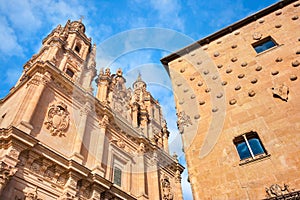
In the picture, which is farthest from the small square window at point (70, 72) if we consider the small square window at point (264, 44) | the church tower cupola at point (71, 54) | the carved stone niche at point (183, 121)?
the small square window at point (264, 44)

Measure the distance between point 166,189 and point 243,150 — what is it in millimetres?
16737

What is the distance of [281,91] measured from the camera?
5.27 metres

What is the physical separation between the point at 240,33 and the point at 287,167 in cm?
452

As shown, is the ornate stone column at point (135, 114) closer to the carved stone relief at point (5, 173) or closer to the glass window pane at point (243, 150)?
the carved stone relief at point (5, 173)

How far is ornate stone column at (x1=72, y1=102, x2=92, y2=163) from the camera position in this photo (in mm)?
14141

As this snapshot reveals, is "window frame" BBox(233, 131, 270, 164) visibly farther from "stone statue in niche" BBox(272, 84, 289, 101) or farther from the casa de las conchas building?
the casa de las conchas building

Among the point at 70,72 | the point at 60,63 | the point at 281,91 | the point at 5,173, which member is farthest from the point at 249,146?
the point at 70,72

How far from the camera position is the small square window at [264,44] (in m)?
6.51

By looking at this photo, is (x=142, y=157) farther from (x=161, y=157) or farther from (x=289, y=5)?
(x=289, y=5)

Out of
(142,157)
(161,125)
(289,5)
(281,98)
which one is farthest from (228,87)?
(161,125)

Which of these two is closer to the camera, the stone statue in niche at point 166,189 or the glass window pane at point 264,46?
the glass window pane at point 264,46

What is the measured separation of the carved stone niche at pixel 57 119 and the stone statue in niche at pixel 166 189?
32.4 feet

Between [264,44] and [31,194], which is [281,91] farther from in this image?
[31,194]

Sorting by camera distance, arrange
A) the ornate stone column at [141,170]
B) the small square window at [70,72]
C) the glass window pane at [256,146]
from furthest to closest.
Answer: the small square window at [70,72], the ornate stone column at [141,170], the glass window pane at [256,146]
